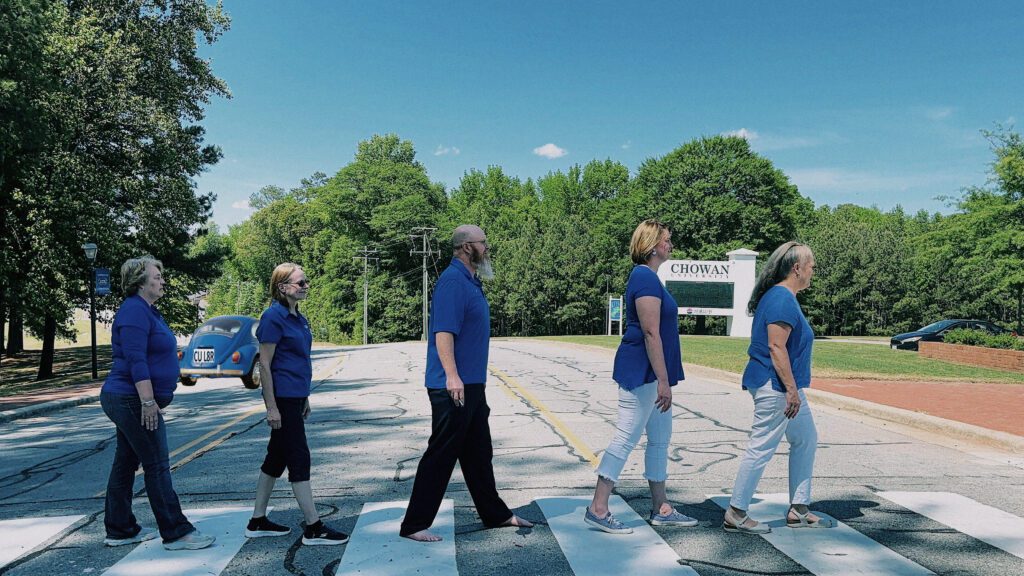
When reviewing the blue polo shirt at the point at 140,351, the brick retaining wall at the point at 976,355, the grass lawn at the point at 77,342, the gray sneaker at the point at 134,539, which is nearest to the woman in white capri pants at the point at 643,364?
the blue polo shirt at the point at 140,351

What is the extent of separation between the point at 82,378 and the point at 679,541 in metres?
19.4

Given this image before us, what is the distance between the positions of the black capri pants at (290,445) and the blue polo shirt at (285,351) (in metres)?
0.07

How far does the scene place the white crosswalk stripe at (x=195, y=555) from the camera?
12.9ft

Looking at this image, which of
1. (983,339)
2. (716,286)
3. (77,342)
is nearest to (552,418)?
(983,339)

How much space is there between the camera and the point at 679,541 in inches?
173

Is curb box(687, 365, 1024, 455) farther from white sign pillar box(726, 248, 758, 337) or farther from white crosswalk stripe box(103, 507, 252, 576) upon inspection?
white sign pillar box(726, 248, 758, 337)

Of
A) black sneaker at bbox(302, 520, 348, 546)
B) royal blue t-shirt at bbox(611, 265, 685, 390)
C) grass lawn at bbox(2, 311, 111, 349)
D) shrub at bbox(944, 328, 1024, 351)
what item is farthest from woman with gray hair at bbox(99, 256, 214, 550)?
grass lawn at bbox(2, 311, 111, 349)

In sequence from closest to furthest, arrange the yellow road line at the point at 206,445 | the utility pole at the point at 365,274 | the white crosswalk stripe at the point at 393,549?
1. the white crosswalk stripe at the point at 393,549
2. the yellow road line at the point at 206,445
3. the utility pole at the point at 365,274

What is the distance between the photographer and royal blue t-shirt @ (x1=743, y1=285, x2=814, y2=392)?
438 cm

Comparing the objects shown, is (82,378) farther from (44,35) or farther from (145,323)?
(145,323)

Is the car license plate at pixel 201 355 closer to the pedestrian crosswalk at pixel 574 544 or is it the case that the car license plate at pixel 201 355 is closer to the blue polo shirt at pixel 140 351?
the pedestrian crosswalk at pixel 574 544

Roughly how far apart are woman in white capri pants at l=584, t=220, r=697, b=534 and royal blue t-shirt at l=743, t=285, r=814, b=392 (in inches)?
19.4

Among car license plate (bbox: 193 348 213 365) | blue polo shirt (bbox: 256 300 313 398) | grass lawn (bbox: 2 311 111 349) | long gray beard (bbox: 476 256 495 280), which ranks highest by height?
long gray beard (bbox: 476 256 495 280)

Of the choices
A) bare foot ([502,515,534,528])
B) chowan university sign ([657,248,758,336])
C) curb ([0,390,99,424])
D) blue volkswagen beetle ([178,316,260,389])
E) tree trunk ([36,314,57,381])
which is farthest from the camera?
chowan university sign ([657,248,758,336])
